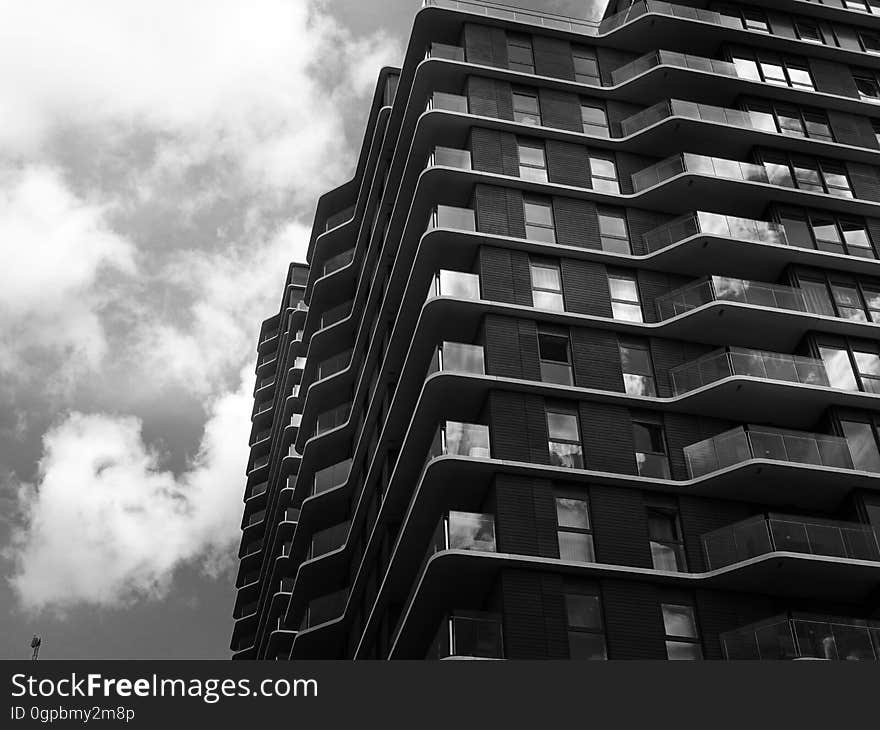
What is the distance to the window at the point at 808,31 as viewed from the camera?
48188mm

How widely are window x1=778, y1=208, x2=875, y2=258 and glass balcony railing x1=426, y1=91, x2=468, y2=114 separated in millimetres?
12921

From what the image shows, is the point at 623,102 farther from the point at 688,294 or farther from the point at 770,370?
Result: the point at 770,370

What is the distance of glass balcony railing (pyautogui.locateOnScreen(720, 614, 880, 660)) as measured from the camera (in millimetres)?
28359

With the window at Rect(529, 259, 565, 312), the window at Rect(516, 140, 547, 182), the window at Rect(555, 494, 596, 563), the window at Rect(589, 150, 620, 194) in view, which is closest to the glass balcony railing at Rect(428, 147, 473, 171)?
the window at Rect(516, 140, 547, 182)

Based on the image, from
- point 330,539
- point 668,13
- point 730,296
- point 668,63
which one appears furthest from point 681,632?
point 668,13

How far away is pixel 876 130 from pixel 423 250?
20768 millimetres

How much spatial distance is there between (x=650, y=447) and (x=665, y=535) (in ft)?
10.2

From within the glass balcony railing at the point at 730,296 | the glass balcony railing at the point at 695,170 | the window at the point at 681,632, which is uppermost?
the glass balcony railing at the point at 695,170

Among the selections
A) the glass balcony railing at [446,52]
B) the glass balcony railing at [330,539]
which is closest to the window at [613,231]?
the glass balcony railing at [446,52]

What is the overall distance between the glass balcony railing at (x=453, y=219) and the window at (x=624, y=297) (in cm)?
530

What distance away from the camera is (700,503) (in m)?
33.6

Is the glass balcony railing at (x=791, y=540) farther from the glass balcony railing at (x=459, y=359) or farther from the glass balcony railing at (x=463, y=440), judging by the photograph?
the glass balcony railing at (x=459, y=359)

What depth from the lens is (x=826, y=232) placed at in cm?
4125

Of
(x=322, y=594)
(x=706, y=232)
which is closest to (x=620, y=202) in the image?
(x=706, y=232)
